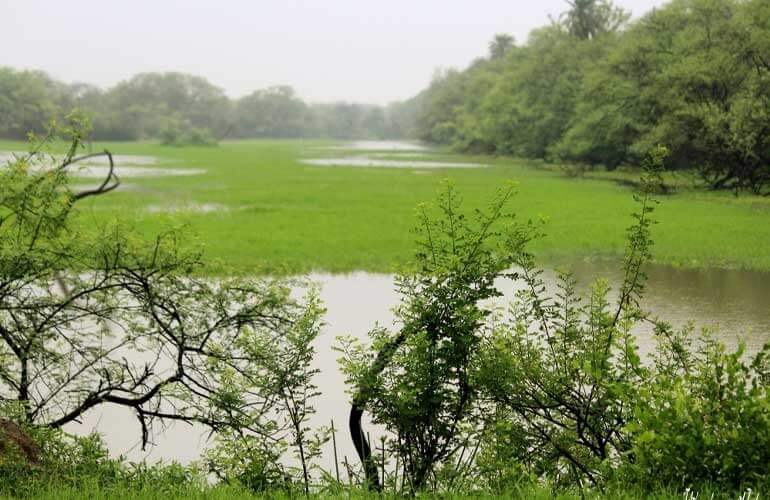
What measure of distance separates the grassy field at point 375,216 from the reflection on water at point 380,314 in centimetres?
121

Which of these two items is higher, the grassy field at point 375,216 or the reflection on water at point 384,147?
the reflection on water at point 384,147

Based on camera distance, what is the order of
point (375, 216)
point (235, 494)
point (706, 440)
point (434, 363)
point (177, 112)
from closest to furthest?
point (706, 440) < point (235, 494) < point (434, 363) < point (375, 216) < point (177, 112)

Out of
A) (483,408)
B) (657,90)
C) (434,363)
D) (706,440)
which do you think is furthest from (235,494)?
(657,90)

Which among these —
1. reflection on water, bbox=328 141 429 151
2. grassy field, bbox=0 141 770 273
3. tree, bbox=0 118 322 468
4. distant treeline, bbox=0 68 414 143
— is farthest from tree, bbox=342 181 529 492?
reflection on water, bbox=328 141 429 151

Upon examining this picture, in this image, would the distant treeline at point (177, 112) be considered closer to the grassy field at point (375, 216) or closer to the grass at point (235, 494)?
the grassy field at point (375, 216)

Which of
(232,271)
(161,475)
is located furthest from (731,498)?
(232,271)

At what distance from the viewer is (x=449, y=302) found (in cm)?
520

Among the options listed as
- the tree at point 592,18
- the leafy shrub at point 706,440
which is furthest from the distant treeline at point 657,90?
the leafy shrub at point 706,440

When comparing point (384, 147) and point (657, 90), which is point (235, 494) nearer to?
point (657, 90)

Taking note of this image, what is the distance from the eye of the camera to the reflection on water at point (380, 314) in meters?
8.05

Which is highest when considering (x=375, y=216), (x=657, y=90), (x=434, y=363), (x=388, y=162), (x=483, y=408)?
(x=657, y=90)

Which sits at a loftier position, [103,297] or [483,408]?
[103,297]

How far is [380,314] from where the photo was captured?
1319 centimetres

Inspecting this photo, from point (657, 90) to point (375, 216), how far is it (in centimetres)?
1767
